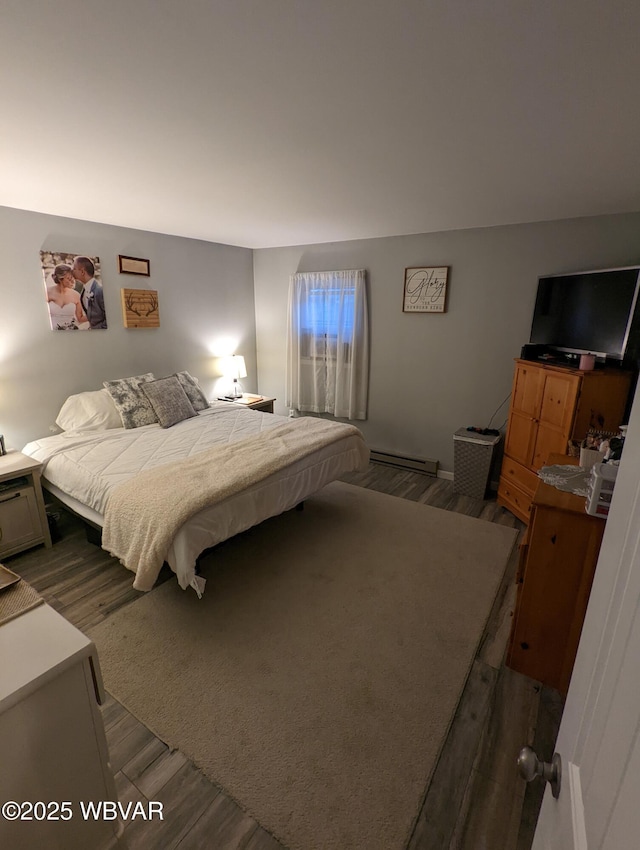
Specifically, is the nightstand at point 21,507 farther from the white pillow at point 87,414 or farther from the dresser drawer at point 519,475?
the dresser drawer at point 519,475

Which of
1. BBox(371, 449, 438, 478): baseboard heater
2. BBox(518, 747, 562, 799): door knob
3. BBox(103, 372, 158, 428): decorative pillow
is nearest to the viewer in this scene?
BBox(518, 747, 562, 799): door knob

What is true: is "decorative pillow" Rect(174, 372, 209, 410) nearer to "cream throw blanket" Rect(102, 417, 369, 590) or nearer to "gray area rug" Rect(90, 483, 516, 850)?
"cream throw blanket" Rect(102, 417, 369, 590)

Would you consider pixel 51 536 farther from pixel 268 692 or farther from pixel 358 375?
pixel 358 375

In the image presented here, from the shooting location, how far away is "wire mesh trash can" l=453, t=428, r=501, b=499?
349 centimetres

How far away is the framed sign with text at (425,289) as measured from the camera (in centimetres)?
374

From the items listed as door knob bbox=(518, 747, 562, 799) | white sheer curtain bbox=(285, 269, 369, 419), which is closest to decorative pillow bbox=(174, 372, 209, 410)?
white sheer curtain bbox=(285, 269, 369, 419)

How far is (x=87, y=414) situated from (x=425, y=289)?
327cm

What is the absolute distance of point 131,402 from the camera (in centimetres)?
346

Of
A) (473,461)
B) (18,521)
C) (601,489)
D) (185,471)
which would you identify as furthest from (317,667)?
(473,461)

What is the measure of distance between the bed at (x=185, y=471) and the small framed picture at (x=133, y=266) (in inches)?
40.0

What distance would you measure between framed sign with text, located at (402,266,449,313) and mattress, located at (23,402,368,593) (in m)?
1.54

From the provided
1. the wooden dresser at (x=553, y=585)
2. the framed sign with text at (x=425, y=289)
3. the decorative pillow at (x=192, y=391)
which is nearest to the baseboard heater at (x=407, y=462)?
the framed sign with text at (x=425, y=289)

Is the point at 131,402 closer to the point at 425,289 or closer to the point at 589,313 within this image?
the point at 425,289

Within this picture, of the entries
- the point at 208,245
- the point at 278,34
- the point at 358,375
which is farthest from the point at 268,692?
the point at 208,245
